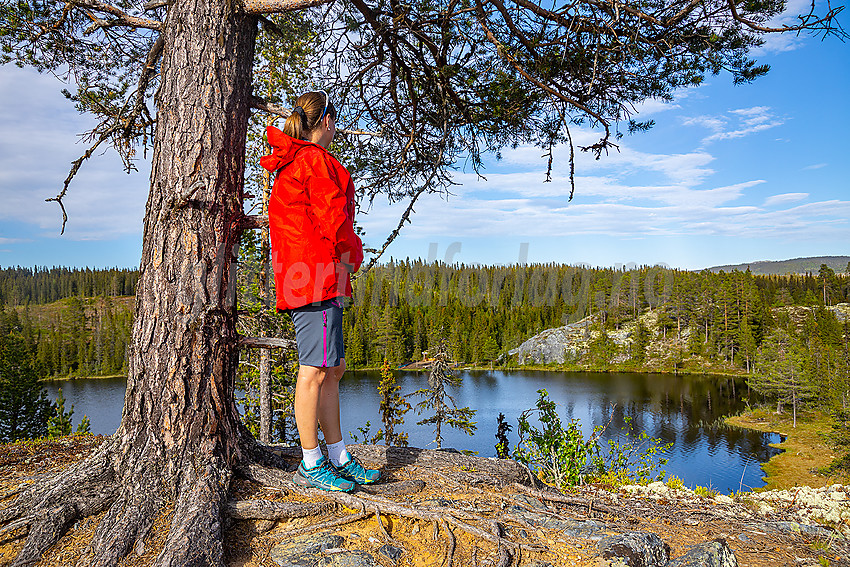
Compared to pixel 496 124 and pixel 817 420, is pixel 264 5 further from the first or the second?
pixel 817 420

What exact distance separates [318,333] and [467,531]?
4.14 ft

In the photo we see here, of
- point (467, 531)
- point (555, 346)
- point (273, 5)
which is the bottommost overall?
point (555, 346)

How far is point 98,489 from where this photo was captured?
2570 millimetres

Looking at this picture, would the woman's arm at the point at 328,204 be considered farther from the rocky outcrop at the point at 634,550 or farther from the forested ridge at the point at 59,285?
the forested ridge at the point at 59,285

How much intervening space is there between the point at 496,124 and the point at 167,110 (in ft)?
Answer: 9.32

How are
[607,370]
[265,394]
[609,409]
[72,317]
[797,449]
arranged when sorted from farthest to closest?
1. [72,317]
2. [607,370]
3. [609,409]
4. [797,449]
5. [265,394]

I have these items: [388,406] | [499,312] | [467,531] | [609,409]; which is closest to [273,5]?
[467,531]

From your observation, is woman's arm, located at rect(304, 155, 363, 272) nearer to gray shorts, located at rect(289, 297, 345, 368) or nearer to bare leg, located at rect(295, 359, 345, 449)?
gray shorts, located at rect(289, 297, 345, 368)

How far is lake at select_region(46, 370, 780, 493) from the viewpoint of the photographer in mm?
24625

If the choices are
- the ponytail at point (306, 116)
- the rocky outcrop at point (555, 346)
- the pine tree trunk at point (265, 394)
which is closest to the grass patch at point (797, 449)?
the pine tree trunk at point (265, 394)

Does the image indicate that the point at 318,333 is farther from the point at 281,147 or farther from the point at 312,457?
the point at 281,147

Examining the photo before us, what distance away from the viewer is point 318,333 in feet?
8.63

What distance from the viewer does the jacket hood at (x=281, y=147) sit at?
8.87 feet

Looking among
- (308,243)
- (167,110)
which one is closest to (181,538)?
(308,243)
